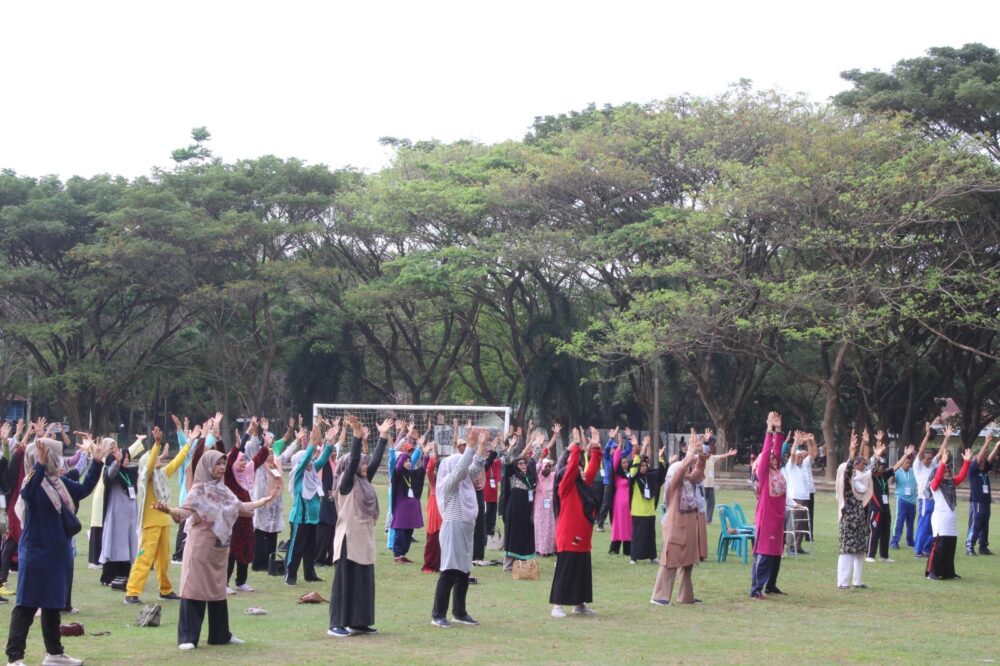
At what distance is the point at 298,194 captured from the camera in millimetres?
44156

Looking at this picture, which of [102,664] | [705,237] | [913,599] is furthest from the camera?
[705,237]

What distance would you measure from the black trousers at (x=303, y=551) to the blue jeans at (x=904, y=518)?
31.1 ft

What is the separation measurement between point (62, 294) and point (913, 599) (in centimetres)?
3863

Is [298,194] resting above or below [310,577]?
above

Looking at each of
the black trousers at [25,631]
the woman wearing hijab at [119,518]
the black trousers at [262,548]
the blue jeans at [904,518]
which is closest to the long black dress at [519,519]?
the black trousers at [262,548]

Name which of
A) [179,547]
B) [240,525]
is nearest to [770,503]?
[240,525]

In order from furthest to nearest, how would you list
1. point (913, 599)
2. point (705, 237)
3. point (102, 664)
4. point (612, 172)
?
1. point (612, 172)
2. point (705, 237)
3. point (913, 599)
4. point (102, 664)

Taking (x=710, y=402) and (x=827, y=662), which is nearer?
(x=827, y=662)

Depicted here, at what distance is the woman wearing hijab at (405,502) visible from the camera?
16.1 metres

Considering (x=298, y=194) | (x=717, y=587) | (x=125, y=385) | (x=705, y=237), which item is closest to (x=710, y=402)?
(x=705, y=237)

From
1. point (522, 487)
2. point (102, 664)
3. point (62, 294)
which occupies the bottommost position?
point (102, 664)

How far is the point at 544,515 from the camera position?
16484 millimetres

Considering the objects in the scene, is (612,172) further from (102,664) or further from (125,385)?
(102,664)

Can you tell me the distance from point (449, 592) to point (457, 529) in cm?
58
